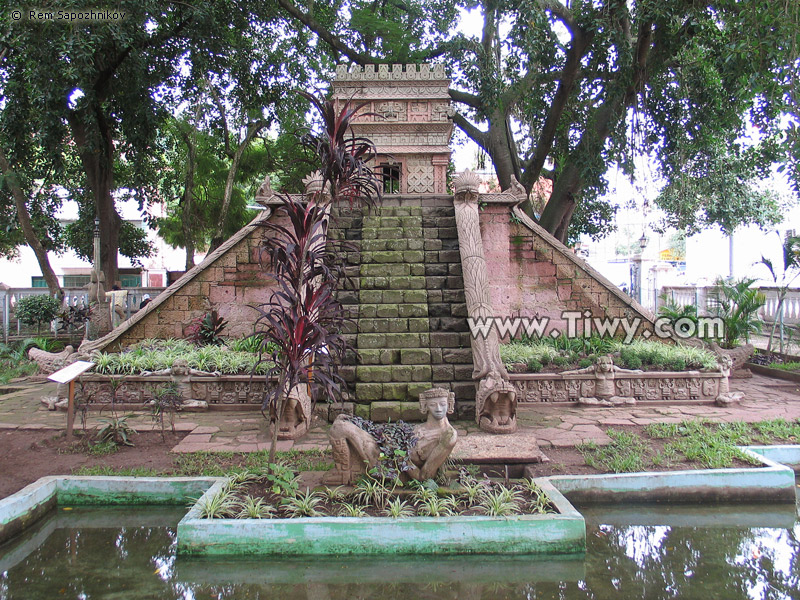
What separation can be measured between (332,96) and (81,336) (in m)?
7.61

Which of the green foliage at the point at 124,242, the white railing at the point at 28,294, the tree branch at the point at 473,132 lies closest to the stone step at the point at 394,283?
the tree branch at the point at 473,132

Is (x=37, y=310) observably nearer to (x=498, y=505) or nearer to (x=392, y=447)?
(x=392, y=447)

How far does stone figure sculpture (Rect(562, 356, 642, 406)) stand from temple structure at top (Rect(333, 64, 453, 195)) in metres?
5.74

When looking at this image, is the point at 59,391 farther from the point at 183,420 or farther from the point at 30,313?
the point at 30,313

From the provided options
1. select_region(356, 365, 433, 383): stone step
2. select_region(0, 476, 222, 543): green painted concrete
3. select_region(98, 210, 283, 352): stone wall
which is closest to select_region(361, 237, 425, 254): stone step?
select_region(98, 210, 283, 352): stone wall

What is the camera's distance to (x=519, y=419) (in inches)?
226

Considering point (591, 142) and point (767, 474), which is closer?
point (767, 474)

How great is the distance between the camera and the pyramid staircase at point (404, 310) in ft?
18.6

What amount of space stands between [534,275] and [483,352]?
11.1 feet

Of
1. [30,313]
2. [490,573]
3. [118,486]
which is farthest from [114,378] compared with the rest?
[30,313]

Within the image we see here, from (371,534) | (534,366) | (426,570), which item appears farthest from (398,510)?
(534,366)

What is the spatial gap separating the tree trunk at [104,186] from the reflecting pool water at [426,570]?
886 cm

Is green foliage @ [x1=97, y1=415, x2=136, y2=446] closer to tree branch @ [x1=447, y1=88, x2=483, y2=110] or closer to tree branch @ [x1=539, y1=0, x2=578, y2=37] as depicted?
tree branch @ [x1=539, y1=0, x2=578, y2=37]

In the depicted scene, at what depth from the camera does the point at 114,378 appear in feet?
20.4
